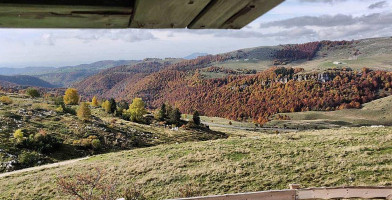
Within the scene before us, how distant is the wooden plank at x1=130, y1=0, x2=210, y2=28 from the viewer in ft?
4.40

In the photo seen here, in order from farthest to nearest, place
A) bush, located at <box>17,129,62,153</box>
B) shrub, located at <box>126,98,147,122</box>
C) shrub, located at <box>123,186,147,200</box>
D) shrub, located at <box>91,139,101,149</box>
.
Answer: shrub, located at <box>126,98,147,122</box>
shrub, located at <box>91,139,101,149</box>
bush, located at <box>17,129,62,153</box>
shrub, located at <box>123,186,147,200</box>

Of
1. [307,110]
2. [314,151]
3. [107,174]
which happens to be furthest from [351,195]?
[307,110]

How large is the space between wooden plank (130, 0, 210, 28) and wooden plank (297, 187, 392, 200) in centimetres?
767

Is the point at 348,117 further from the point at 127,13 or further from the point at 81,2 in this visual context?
the point at 81,2

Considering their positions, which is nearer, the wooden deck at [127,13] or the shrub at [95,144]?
the wooden deck at [127,13]

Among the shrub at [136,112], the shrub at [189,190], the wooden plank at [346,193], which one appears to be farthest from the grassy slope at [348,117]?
the wooden plank at [346,193]

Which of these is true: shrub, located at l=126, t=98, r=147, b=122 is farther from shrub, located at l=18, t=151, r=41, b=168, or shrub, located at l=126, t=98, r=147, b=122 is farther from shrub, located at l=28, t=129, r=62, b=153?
shrub, located at l=18, t=151, r=41, b=168

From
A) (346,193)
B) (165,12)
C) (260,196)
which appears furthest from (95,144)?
(165,12)

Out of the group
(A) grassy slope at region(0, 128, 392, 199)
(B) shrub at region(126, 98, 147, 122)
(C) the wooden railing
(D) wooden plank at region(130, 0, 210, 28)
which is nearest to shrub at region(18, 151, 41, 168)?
(A) grassy slope at region(0, 128, 392, 199)

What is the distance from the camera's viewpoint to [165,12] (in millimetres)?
1455

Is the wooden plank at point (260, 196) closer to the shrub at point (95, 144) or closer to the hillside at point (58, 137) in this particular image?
the hillside at point (58, 137)

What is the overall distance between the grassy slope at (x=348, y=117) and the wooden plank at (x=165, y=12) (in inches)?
4714

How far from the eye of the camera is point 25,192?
15453 mm

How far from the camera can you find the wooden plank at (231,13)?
1427 millimetres
